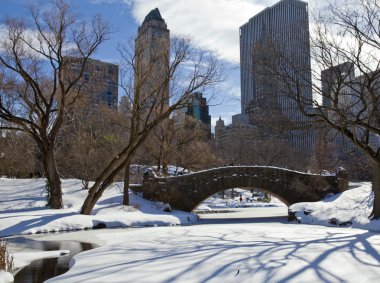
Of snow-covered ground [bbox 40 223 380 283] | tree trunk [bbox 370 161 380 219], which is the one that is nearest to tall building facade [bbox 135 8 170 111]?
tree trunk [bbox 370 161 380 219]

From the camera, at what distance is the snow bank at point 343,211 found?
20.3m

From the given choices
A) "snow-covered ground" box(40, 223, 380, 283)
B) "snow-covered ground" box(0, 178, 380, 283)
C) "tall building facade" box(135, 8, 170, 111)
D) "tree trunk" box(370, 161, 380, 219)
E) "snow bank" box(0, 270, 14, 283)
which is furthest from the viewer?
"tall building facade" box(135, 8, 170, 111)

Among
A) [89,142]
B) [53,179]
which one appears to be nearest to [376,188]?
[53,179]

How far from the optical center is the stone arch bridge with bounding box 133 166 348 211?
30.7 meters

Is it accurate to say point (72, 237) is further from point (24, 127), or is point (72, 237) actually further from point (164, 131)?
point (164, 131)

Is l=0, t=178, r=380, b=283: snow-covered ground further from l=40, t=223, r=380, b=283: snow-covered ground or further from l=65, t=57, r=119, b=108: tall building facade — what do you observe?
l=65, t=57, r=119, b=108: tall building facade

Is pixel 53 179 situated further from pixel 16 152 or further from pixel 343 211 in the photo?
pixel 343 211

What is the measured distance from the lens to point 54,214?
21703 millimetres

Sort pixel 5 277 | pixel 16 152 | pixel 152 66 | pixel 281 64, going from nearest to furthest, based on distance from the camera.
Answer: pixel 5 277 < pixel 281 64 < pixel 152 66 < pixel 16 152

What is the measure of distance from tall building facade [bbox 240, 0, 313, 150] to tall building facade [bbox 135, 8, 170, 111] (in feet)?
18.9

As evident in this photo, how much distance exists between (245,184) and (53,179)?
47.0ft

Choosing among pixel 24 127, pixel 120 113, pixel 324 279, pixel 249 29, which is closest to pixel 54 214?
pixel 24 127

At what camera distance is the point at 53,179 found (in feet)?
76.7

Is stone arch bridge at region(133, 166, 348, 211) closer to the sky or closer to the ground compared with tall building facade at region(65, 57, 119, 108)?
closer to the ground
